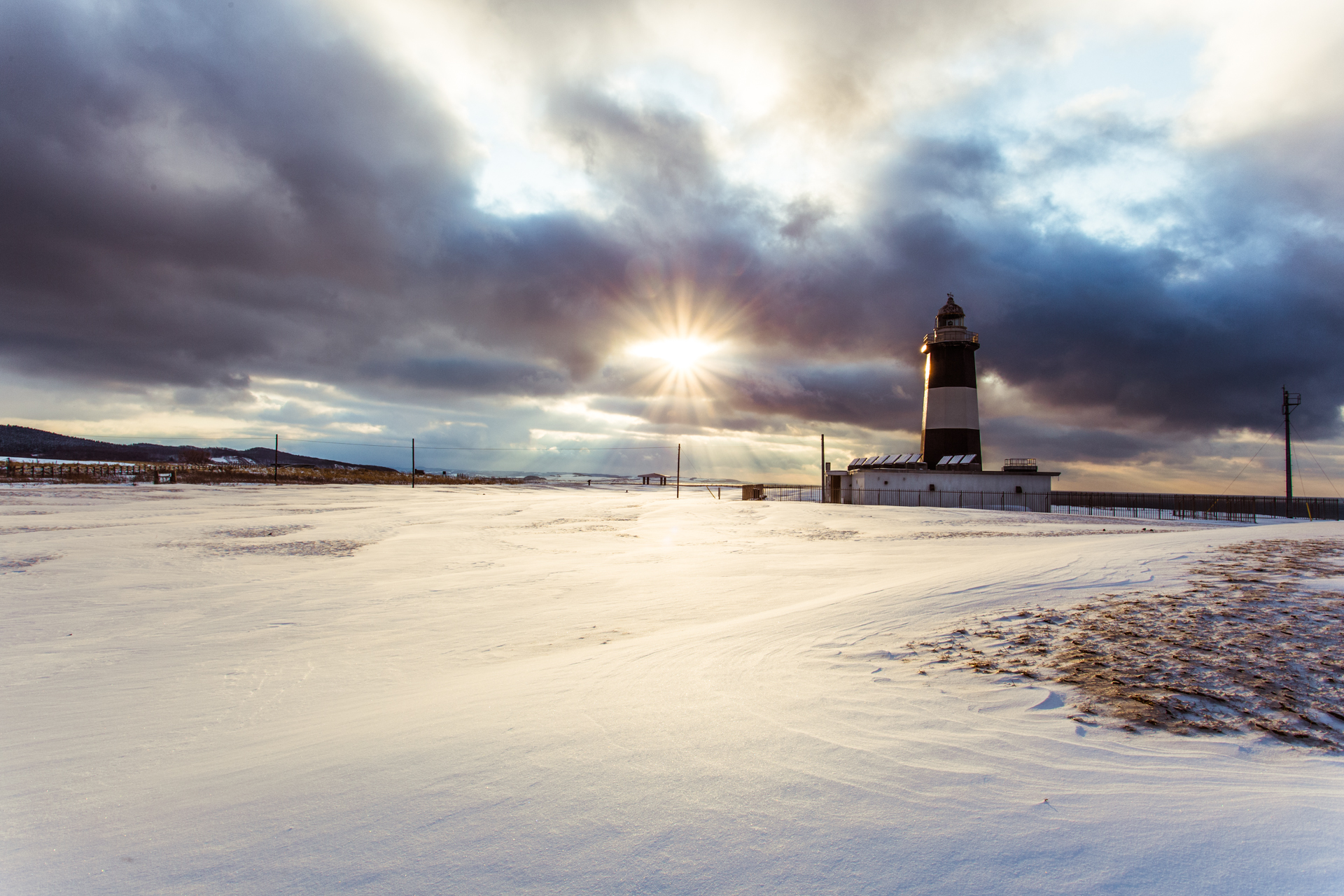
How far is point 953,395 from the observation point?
42.0m

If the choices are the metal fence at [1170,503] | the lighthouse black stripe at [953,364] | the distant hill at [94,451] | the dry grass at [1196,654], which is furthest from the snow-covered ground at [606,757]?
the distant hill at [94,451]

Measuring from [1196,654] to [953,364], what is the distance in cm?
4059

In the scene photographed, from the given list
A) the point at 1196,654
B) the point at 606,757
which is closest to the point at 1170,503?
the point at 1196,654

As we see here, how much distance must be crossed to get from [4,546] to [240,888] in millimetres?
18591

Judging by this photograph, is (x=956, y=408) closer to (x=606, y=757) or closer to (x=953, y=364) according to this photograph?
(x=953, y=364)

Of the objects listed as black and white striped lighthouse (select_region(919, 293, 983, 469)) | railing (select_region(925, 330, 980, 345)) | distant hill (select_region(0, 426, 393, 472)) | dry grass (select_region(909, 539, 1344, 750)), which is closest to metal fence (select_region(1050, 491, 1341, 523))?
black and white striped lighthouse (select_region(919, 293, 983, 469))

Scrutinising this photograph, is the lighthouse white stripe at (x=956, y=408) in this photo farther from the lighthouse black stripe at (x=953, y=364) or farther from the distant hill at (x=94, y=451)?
the distant hill at (x=94, y=451)

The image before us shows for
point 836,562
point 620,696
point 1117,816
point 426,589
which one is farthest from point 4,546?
point 1117,816

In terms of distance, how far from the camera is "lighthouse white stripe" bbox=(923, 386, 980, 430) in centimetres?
4188

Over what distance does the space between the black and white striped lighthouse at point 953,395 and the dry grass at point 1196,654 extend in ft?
117

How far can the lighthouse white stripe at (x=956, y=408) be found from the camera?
137ft

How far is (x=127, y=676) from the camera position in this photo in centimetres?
604

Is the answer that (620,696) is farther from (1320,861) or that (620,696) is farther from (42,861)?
(1320,861)

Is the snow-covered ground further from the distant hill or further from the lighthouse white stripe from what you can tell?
the distant hill
